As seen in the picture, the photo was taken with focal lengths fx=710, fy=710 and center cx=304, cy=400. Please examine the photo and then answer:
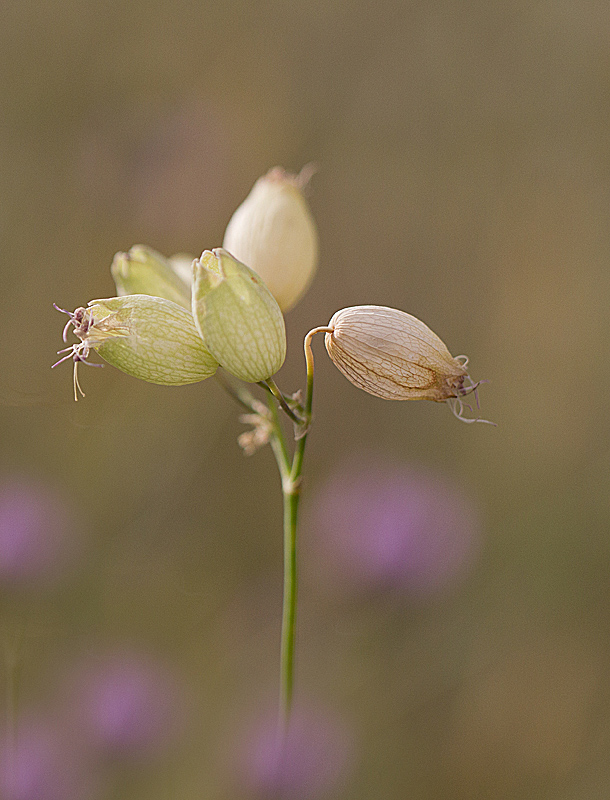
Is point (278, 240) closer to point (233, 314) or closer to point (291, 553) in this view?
point (233, 314)

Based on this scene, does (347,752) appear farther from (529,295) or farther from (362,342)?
(529,295)

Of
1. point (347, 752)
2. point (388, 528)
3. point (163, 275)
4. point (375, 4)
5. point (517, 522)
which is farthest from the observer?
point (375, 4)

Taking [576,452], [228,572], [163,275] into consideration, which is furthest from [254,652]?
[163,275]

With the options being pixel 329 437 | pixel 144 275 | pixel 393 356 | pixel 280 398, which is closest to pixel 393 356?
pixel 393 356

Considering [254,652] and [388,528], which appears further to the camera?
[254,652]

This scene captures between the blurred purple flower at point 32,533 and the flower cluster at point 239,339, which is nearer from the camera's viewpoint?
the flower cluster at point 239,339

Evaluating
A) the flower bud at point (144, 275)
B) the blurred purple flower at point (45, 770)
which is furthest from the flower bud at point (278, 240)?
the blurred purple flower at point (45, 770)

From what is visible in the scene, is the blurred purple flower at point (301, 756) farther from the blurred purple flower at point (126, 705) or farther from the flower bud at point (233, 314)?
the flower bud at point (233, 314)
